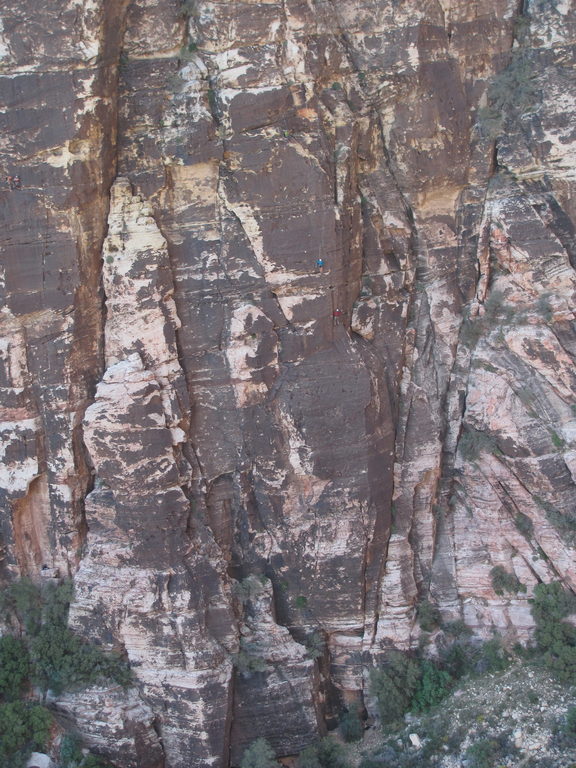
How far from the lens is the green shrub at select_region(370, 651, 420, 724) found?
17453 mm

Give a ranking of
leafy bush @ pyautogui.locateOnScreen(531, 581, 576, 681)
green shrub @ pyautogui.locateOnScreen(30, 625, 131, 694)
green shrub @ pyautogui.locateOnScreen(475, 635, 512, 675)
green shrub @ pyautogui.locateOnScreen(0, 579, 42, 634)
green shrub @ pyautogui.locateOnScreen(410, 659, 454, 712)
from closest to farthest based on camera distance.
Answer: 1. green shrub @ pyautogui.locateOnScreen(30, 625, 131, 694)
2. green shrub @ pyautogui.locateOnScreen(0, 579, 42, 634)
3. leafy bush @ pyautogui.locateOnScreen(531, 581, 576, 681)
4. green shrub @ pyautogui.locateOnScreen(410, 659, 454, 712)
5. green shrub @ pyautogui.locateOnScreen(475, 635, 512, 675)

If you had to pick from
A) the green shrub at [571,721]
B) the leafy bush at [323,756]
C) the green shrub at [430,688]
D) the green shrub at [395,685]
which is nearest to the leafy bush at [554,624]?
the green shrub at [571,721]

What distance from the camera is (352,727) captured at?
17.8 m

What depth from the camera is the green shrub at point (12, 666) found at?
54.7ft

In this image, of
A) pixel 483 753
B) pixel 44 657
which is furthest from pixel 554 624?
pixel 44 657

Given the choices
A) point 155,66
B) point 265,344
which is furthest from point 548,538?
point 155,66

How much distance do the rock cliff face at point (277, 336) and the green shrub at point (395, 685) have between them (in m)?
0.42

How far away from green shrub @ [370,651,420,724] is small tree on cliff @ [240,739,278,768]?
231 cm

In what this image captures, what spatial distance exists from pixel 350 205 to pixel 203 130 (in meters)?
2.95

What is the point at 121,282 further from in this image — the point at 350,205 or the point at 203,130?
the point at 350,205

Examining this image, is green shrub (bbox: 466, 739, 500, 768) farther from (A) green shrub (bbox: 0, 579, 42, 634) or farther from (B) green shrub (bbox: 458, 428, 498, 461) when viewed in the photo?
(A) green shrub (bbox: 0, 579, 42, 634)

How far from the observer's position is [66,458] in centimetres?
1648

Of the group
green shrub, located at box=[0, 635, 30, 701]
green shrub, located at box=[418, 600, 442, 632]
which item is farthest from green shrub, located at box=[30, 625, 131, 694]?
green shrub, located at box=[418, 600, 442, 632]

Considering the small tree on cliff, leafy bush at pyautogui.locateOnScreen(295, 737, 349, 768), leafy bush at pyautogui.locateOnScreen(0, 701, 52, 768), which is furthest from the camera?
leafy bush at pyautogui.locateOnScreen(295, 737, 349, 768)
